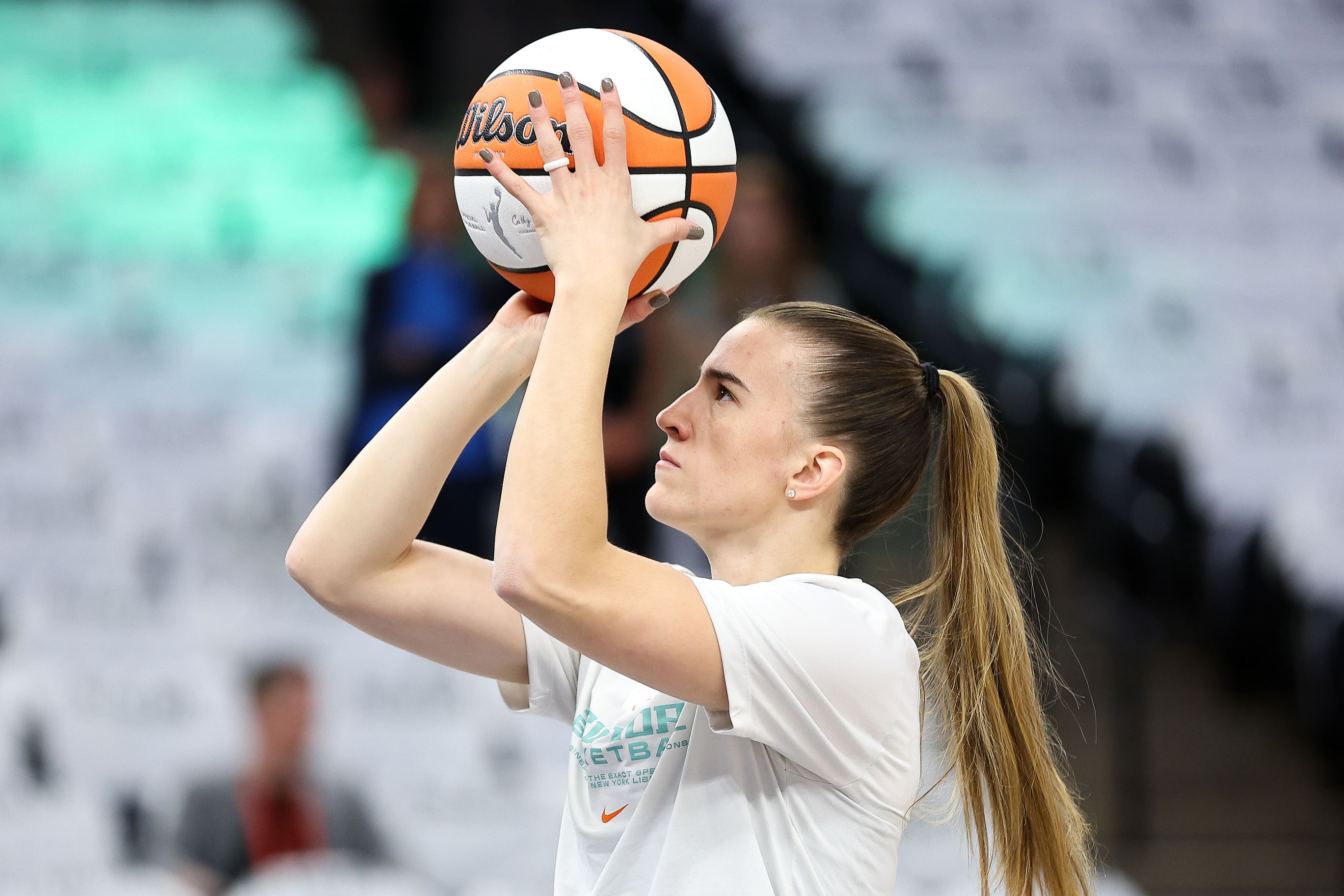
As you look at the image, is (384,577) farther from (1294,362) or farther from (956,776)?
(1294,362)

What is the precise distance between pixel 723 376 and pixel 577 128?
A: 1.20 ft

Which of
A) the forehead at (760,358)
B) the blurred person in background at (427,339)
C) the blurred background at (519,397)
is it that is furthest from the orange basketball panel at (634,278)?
the blurred person in background at (427,339)

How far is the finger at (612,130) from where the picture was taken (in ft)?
5.05

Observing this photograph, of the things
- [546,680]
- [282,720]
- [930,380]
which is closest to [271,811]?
[282,720]

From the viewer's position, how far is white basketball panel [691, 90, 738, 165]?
169 centimetres

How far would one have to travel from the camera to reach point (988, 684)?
5.86ft

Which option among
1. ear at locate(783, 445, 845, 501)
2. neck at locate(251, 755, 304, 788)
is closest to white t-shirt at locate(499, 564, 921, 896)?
ear at locate(783, 445, 845, 501)

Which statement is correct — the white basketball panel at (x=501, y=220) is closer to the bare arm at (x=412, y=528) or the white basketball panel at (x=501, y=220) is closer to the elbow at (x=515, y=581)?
the bare arm at (x=412, y=528)

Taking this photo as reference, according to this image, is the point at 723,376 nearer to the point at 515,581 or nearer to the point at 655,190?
the point at 655,190

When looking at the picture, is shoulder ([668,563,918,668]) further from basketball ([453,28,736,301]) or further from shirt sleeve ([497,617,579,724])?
basketball ([453,28,736,301])

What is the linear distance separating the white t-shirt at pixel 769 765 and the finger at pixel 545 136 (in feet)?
1.55

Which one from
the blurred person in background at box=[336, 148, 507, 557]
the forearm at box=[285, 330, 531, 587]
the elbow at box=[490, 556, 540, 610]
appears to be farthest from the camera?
the blurred person in background at box=[336, 148, 507, 557]

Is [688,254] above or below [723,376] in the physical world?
above

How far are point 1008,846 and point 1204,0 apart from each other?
6819mm
